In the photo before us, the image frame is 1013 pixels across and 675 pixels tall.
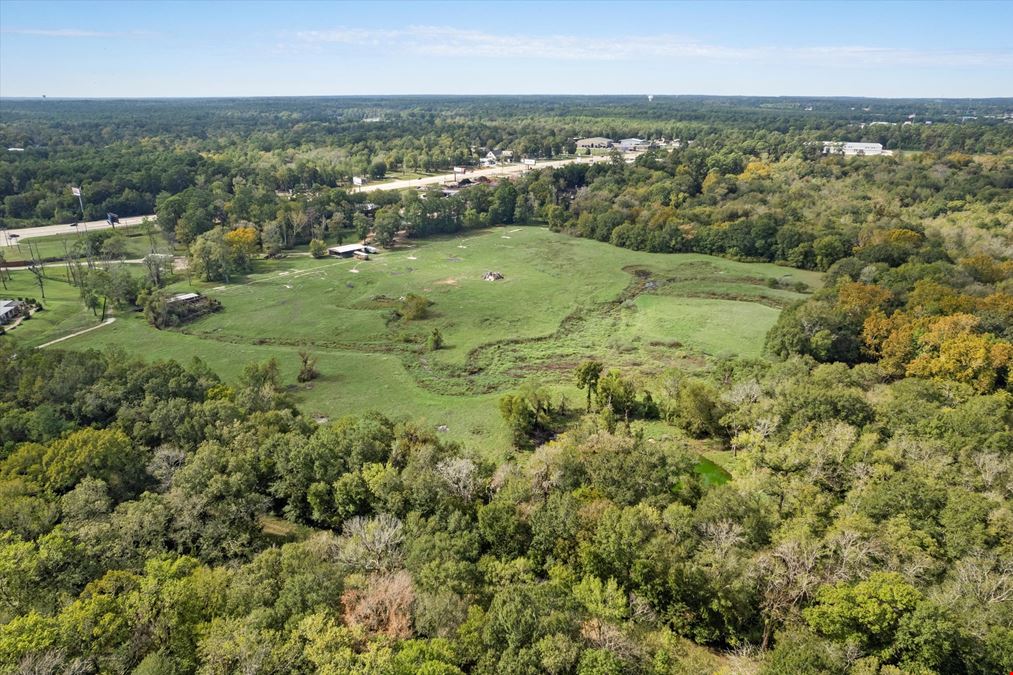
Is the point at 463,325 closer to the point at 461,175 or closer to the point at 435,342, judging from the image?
the point at 435,342

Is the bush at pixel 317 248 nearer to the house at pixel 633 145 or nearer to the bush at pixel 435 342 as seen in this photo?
the bush at pixel 435 342

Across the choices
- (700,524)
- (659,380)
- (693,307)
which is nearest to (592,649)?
(700,524)

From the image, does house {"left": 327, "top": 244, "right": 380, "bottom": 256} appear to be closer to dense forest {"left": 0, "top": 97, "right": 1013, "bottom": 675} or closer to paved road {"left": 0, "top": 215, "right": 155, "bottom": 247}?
dense forest {"left": 0, "top": 97, "right": 1013, "bottom": 675}

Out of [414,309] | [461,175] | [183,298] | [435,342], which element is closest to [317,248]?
[183,298]

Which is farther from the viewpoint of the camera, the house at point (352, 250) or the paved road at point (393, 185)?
the paved road at point (393, 185)

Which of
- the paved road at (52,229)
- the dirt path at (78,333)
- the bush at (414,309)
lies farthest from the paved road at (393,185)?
the bush at (414,309)

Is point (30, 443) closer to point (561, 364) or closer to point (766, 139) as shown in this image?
point (561, 364)
